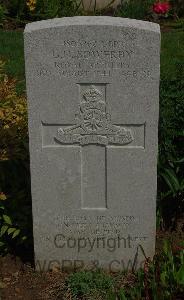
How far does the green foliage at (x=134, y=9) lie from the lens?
9609mm

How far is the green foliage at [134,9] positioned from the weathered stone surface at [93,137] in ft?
19.0

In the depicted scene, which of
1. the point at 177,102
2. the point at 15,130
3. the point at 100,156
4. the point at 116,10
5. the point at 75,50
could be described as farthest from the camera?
the point at 116,10

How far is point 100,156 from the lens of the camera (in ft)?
13.5

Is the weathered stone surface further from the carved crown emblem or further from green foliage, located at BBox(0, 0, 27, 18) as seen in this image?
green foliage, located at BBox(0, 0, 27, 18)

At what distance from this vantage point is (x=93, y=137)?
403cm

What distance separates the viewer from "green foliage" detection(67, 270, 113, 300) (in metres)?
4.16

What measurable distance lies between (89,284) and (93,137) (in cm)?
97

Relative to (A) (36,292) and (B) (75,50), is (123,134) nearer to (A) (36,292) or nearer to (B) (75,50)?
(B) (75,50)

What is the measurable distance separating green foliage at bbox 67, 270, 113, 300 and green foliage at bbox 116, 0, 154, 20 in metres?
5.95

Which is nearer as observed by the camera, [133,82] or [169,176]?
[133,82]

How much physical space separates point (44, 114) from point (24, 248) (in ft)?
4.04

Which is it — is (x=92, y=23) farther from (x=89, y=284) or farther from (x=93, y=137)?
(x=89, y=284)

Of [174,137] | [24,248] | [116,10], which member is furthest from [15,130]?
[116,10]

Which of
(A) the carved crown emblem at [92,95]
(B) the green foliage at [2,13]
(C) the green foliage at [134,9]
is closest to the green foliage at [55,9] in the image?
(B) the green foliage at [2,13]
